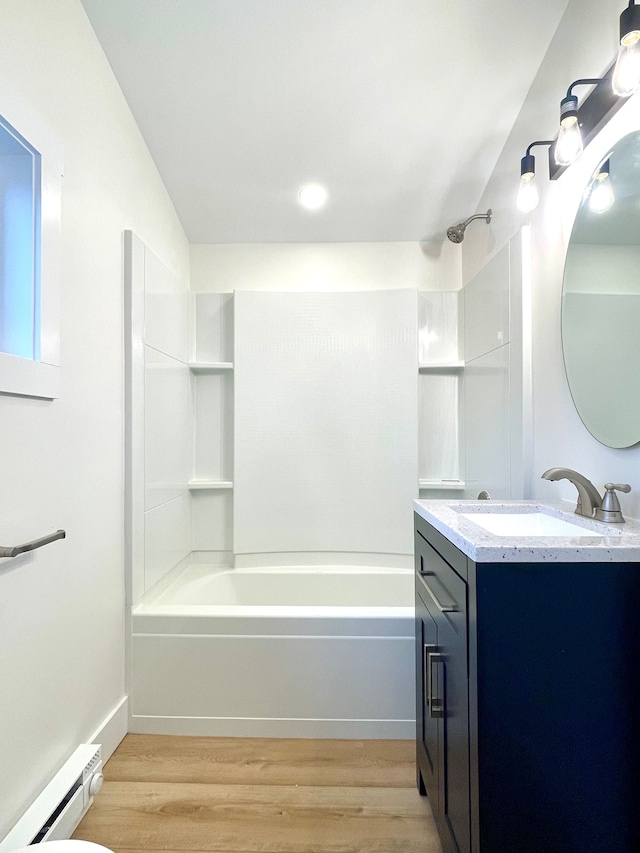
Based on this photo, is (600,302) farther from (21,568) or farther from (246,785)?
(246,785)

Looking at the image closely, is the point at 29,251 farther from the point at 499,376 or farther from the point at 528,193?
the point at 499,376

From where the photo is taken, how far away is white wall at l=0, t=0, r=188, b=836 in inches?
51.6

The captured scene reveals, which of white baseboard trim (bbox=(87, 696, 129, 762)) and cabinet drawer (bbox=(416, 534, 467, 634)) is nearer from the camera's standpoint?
cabinet drawer (bbox=(416, 534, 467, 634))

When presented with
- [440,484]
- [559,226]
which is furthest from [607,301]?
[440,484]

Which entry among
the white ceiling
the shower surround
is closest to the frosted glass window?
the white ceiling

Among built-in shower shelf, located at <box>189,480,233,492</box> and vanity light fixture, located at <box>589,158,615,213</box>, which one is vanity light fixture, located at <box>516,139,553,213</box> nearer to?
vanity light fixture, located at <box>589,158,615,213</box>

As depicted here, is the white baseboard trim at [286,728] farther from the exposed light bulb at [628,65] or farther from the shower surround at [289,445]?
the exposed light bulb at [628,65]

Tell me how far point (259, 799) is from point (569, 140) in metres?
2.20

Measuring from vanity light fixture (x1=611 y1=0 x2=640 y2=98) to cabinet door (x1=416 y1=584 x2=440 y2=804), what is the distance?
1.37 m

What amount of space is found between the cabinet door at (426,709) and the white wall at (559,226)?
2.05 feet

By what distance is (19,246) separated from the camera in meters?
1.38

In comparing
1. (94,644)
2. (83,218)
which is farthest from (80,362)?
(94,644)

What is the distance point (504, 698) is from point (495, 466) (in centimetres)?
145

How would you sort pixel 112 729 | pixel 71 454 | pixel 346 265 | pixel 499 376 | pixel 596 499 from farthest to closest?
pixel 346 265, pixel 499 376, pixel 112 729, pixel 71 454, pixel 596 499
